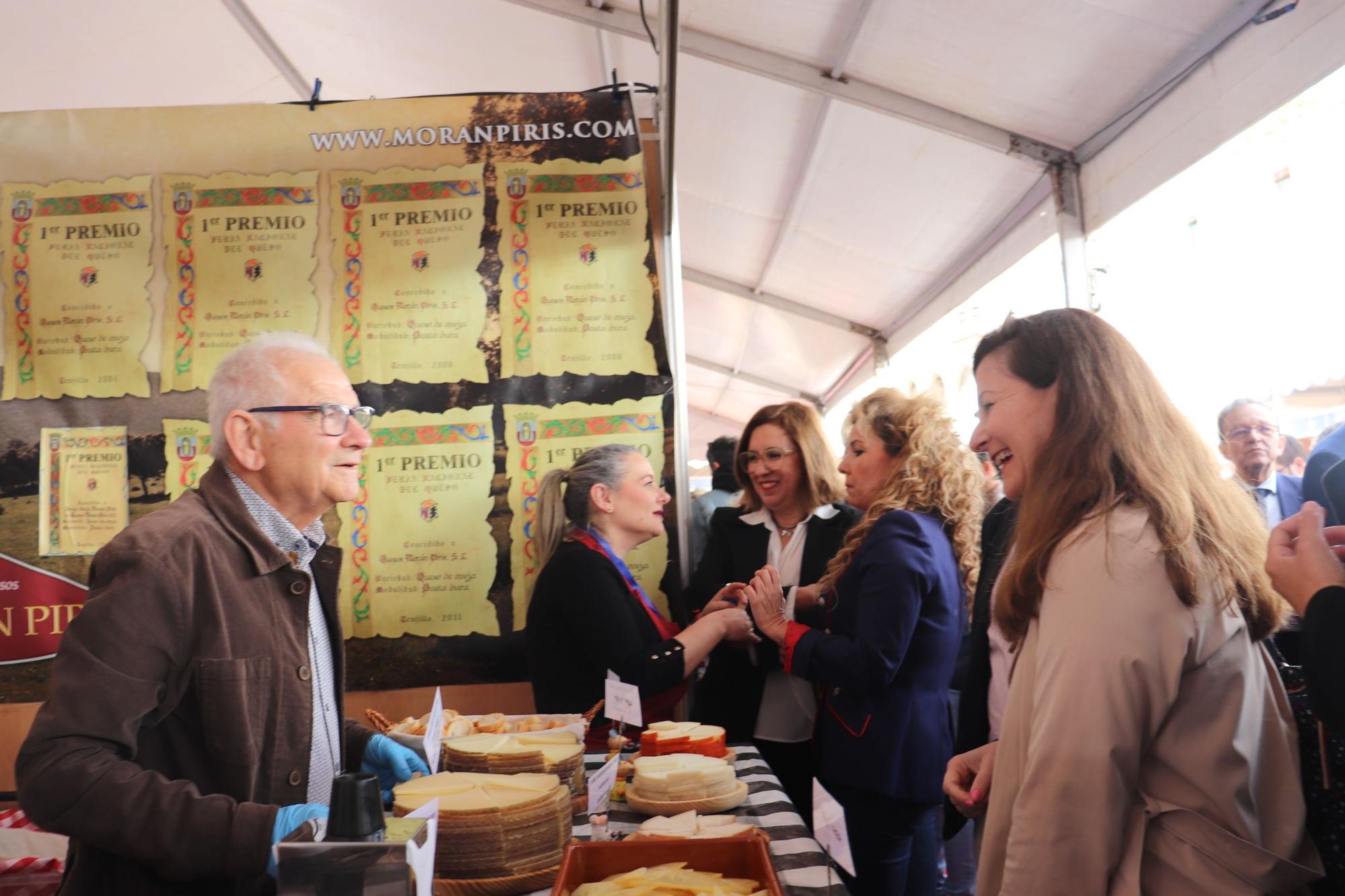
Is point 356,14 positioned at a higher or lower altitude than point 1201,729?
higher

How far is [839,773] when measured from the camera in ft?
7.24

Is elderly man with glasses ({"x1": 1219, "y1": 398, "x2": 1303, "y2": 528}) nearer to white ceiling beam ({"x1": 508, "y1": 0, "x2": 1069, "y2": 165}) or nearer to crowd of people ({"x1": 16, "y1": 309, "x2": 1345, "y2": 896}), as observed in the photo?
white ceiling beam ({"x1": 508, "y1": 0, "x2": 1069, "y2": 165})

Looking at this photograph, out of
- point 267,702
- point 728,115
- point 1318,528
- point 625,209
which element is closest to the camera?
point 1318,528

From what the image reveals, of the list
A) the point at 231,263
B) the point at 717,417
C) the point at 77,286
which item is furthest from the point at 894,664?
the point at 717,417

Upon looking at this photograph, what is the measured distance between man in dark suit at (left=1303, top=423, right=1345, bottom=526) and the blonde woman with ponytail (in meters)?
1.37

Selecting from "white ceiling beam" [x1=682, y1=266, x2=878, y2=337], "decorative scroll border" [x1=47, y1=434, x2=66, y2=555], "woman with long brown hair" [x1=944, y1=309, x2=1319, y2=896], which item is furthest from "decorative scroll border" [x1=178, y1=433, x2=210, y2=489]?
"white ceiling beam" [x1=682, y1=266, x2=878, y2=337]

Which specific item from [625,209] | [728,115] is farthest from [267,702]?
[728,115]

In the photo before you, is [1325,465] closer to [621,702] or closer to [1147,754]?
[1147,754]

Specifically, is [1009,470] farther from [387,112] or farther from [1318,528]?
[387,112]

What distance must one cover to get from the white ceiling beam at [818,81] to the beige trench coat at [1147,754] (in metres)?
3.61

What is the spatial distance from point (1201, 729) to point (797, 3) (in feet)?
12.1

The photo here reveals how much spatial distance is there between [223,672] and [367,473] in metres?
1.51

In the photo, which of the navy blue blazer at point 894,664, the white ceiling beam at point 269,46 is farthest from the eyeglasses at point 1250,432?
the white ceiling beam at point 269,46

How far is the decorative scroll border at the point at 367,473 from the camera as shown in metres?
2.82
